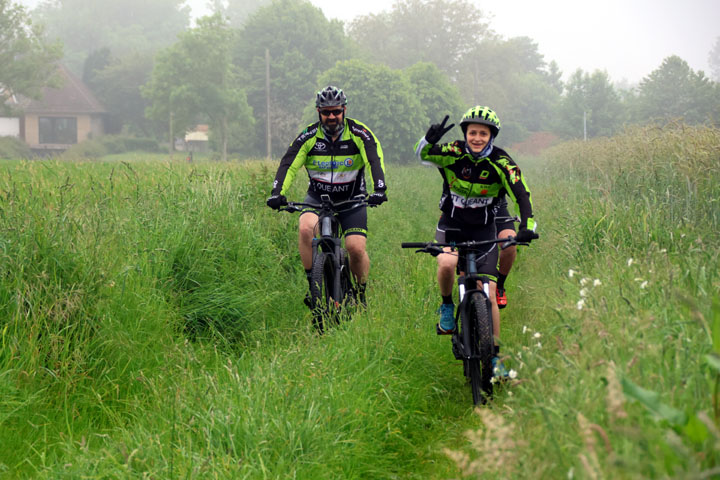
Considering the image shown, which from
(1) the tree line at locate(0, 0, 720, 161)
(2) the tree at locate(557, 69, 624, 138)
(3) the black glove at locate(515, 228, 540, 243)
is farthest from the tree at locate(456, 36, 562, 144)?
(3) the black glove at locate(515, 228, 540, 243)

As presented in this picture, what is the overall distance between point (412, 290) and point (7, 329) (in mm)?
3974

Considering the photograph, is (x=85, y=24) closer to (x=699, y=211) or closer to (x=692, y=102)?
(x=692, y=102)

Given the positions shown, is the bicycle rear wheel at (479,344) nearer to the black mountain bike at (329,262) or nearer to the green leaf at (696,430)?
the black mountain bike at (329,262)

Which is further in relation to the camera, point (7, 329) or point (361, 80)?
point (361, 80)

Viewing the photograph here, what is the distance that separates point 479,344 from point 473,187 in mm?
1380

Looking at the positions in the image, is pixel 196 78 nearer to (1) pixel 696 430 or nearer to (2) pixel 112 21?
(1) pixel 696 430

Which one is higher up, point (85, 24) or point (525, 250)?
point (85, 24)

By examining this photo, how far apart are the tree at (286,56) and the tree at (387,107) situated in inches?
734

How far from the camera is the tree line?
44.6 m

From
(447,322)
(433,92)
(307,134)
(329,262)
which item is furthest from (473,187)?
(433,92)

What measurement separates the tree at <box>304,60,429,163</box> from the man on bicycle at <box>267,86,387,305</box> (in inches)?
1275

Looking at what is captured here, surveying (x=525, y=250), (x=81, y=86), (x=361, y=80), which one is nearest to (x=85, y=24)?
(x=81, y=86)

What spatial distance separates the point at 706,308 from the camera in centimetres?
344

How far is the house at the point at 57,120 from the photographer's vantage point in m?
66.8
